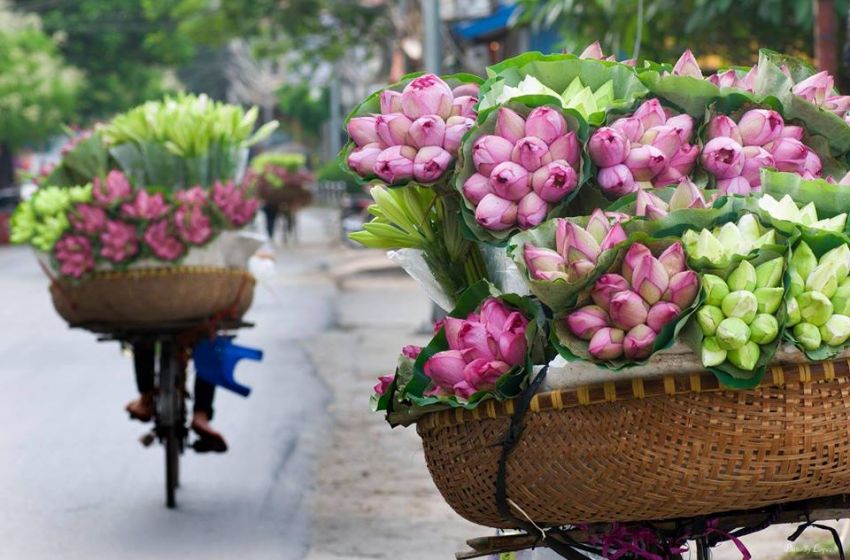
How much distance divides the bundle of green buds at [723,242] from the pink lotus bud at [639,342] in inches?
6.2

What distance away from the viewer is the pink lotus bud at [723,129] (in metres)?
2.94

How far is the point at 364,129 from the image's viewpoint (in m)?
3.03

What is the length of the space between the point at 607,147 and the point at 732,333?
1.49 ft

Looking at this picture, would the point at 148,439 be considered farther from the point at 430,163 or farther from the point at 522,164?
the point at 522,164

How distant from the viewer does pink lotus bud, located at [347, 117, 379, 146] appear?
3.04m

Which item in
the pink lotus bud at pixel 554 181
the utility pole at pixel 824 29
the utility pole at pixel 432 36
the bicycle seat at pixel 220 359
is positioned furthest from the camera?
the utility pole at pixel 432 36

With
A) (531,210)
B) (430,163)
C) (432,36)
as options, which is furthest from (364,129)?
(432,36)

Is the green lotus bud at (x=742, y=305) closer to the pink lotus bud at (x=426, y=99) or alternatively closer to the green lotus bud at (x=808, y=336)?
the green lotus bud at (x=808, y=336)

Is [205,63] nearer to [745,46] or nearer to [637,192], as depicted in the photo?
[745,46]

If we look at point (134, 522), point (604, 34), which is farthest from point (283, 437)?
point (604, 34)

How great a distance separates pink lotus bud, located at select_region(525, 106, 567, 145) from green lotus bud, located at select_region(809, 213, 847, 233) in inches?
19.6

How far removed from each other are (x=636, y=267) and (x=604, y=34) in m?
6.24

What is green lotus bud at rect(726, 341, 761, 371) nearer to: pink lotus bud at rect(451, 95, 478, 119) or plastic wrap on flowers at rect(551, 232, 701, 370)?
plastic wrap on flowers at rect(551, 232, 701, 370)

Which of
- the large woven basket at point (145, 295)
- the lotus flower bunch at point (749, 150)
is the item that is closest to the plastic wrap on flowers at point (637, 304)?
the lotus flower bunch at point (749, 150)
